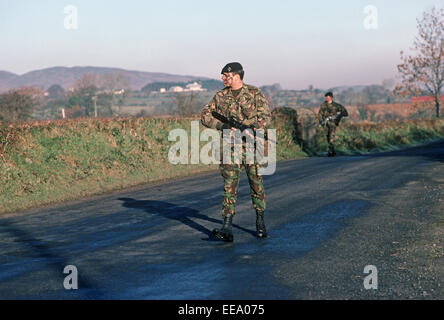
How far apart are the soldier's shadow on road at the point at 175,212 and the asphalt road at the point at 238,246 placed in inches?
0.8

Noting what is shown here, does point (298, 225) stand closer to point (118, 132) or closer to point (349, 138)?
point (118, 132)

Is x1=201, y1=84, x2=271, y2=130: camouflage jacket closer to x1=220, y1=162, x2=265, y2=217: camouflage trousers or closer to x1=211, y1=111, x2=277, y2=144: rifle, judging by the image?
x1=211, y1=111, x2=277, y2=144: rifle

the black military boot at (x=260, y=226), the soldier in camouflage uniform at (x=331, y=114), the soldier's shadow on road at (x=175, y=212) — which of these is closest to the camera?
the black military boot at (x=260, y=226)

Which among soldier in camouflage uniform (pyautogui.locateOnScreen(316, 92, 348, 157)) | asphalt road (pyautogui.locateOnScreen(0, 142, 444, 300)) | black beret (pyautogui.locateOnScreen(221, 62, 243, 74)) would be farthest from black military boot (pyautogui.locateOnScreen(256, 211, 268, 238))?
soldier in camouflage uniform (pyautogui.locateOnScreen(316, 92, 348, 157))

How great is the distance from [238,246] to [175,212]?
3151mm

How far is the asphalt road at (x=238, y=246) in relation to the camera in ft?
17.3

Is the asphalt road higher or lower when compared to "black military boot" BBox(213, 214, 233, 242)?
lower

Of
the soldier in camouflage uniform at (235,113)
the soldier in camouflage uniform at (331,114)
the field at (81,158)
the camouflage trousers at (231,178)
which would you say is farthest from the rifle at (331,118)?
the camouflage trousers at (231,178)

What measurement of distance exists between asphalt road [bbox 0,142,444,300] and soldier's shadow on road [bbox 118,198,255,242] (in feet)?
0.06

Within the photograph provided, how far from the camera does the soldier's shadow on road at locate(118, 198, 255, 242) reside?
843cm

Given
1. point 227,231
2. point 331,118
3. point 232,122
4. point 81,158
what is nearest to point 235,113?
point 232,122

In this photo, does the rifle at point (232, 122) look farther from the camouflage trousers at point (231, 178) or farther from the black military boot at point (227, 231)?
the black military boot at point (227, 231)
